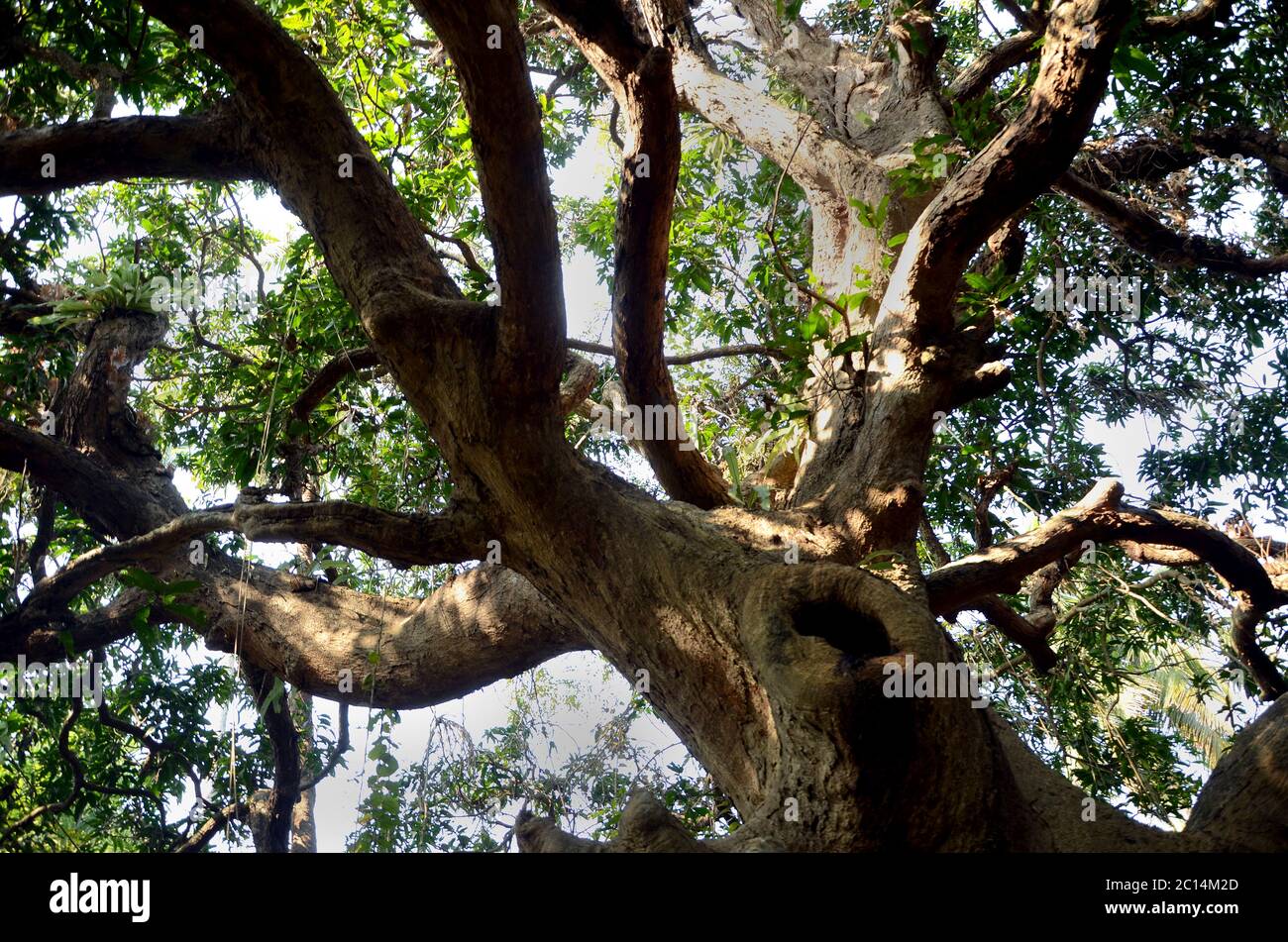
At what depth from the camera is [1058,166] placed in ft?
9.92

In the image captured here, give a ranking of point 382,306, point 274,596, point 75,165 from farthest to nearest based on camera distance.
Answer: point 274,596, point 75,165, point 382,306

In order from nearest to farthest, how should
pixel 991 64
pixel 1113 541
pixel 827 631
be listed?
pixel 827 631 → pixel 1113 541 → pixel 991 64

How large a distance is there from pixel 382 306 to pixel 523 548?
34.4 inches

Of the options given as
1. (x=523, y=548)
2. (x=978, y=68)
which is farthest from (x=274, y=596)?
(x=978, y=68)

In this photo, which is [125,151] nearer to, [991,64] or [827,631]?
[827,631]

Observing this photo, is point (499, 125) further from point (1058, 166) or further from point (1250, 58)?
point (1250, 58)

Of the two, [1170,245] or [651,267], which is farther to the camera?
[1170,245]

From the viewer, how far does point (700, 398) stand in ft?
19.3

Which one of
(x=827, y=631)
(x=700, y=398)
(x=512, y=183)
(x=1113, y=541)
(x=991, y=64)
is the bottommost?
(x=827, y=631)

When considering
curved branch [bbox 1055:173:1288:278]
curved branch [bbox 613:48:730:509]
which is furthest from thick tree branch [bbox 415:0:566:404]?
curved branch [bbox 1055:173:1288:278]

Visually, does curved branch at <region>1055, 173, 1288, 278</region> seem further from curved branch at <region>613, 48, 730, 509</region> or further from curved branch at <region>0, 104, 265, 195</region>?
curved branch at <region>0, 104, 265, 195</region>

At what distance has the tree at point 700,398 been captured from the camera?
248cm

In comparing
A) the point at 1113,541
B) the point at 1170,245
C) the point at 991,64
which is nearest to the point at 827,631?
the point at 1113,541

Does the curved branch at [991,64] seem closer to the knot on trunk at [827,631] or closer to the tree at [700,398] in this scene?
the tree at [700,398]
